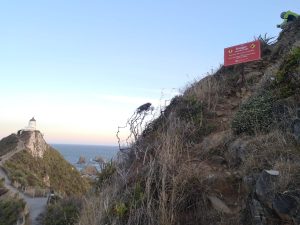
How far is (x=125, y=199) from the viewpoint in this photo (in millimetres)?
6094

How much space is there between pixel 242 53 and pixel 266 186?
18.6 ft

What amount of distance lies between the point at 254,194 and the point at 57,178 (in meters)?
46.4

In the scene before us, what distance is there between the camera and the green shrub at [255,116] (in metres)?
6.28

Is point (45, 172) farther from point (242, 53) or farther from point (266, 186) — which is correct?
point (266, 186)

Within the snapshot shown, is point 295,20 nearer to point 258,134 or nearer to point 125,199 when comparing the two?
point 258,134

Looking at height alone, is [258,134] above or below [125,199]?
above

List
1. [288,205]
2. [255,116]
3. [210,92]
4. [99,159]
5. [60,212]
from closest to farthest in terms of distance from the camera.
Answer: [288,205], [255,116], [99,159], [210,92], [60,212]

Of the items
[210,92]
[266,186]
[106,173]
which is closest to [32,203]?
[106,173]

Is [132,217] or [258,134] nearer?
[132,217]

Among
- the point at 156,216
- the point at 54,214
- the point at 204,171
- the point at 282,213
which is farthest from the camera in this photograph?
the point at 54,214

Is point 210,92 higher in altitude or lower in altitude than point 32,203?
higher

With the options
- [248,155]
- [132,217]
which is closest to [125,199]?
[132,217]

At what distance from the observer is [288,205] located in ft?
13.6

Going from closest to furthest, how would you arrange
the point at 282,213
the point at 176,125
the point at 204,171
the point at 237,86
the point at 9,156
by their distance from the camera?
the point at 282,213 < the point at 204,171 < the point at 176,125 < the point at 237,86 < the point at 9,156
